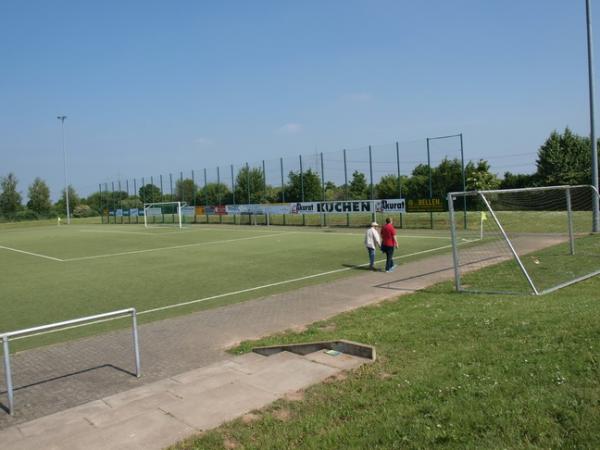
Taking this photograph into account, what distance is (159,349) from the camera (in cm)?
793

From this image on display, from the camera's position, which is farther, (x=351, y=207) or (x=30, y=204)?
(x=30, y=204)

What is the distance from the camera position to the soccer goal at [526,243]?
11258 mm

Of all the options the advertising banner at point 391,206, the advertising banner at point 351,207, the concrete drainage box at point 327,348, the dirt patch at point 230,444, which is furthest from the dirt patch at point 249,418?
the advertising banner at point 391,206

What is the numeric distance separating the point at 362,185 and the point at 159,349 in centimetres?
3715

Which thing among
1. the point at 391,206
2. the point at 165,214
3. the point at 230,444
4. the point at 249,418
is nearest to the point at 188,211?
the point at 165,214

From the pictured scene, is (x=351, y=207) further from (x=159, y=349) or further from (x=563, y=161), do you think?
(x=563, y=161)

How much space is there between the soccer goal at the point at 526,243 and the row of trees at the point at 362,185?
143 inches

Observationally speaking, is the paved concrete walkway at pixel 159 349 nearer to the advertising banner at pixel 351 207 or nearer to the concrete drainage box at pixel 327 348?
the concrete drainage box at pixel 327 348

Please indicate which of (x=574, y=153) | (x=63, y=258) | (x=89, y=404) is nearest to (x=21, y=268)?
(x=63, y=258)

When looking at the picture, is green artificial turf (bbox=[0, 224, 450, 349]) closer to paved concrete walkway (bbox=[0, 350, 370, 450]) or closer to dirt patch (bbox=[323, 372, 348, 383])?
paved concrete walkway (bbox=[0, 350, 370, 450])

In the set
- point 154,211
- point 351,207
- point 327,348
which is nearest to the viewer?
point 327,348

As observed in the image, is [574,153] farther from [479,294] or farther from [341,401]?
[341,401]

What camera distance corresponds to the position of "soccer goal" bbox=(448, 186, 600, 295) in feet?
36.9

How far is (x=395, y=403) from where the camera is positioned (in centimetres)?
458
